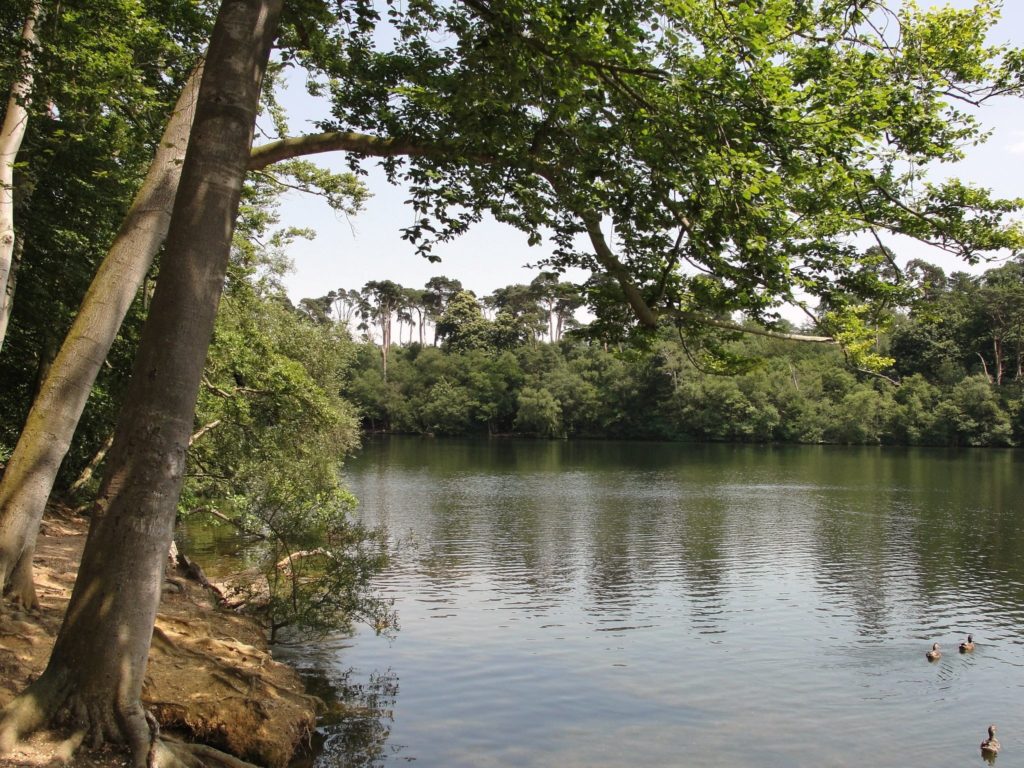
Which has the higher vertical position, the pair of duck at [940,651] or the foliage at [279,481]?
the foliage at [279,481]

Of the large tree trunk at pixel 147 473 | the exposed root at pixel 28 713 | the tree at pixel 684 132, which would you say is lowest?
the exposed root at pixel 28 713

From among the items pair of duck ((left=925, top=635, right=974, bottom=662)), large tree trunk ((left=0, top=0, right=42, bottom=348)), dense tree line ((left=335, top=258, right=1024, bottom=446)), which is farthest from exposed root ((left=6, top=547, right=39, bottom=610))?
dense tree line ((left=335, top=258, right=1024, bottom=446))

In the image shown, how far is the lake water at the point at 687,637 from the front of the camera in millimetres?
11547

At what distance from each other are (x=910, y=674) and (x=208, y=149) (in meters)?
15.2

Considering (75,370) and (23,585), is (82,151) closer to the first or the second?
(75,370)

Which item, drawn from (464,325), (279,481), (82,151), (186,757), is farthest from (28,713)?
(464,325)

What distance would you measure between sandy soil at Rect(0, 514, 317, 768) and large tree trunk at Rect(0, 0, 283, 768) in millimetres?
1877

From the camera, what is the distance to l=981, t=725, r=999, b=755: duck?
1156 centimetres

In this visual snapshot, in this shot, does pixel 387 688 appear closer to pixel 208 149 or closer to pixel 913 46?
pixel 208 149

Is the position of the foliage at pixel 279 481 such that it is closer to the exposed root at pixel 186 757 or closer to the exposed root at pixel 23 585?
the exposed root at pixel 23 585

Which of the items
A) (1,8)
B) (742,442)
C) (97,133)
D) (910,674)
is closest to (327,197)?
(97,133)

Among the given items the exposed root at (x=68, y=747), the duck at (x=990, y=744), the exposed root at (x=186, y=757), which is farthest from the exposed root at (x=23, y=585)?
the duck at (x=990, y=744)

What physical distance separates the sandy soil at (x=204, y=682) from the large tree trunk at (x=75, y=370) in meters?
0.74

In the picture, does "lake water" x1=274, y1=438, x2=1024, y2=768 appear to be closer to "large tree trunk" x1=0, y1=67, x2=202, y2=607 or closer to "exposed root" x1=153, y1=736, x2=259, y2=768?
"exposed root" x1=153, y1=736, x2=259, y2=768
